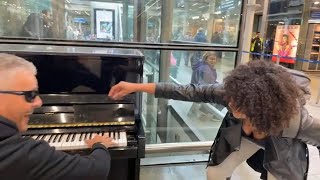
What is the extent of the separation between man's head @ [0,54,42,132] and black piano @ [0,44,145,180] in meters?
0.47

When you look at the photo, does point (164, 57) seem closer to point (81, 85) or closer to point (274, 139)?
point (81, 85)

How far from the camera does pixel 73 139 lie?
1390mm

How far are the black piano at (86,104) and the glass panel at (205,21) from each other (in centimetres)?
119

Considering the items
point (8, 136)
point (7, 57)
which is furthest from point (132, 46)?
A: point (8, 136)

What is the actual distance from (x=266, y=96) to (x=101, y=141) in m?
0.81

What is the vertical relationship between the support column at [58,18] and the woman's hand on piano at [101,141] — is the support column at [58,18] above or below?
above

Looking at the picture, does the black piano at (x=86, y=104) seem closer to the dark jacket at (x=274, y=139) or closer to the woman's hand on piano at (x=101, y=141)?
the woman's hand on piano at (x=101, y=141)

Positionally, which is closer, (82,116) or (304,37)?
(82,116)

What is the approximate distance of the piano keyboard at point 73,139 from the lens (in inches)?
52.1

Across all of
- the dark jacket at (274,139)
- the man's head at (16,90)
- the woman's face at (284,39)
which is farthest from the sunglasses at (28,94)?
the woman's face at (284,39)

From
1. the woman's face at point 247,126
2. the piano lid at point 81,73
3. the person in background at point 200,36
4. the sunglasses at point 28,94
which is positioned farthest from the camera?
the person in background at point 200,36

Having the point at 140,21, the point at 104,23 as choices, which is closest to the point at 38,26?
the point at 104,23

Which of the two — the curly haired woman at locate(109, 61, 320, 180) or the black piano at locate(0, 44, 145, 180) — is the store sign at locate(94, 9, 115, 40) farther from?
the curly haired woman at locate(109, 61, 320, 180)

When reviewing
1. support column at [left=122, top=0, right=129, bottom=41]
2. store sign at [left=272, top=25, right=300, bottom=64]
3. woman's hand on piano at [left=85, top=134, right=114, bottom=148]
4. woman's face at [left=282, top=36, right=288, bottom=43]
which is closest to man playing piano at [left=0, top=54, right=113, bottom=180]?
woman's hand on piano at [left=85, top=134, right=114, bottom=148]
